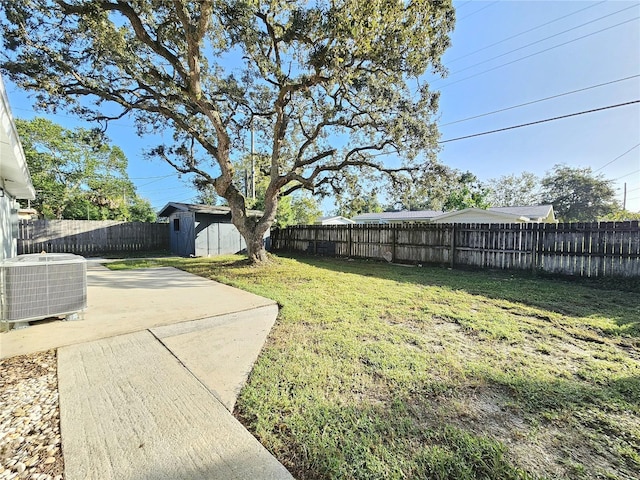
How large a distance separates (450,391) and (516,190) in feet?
130

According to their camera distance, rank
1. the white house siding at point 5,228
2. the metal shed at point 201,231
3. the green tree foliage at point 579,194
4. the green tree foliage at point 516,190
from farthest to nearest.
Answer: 1. the green tree foliage at point 516,190
2. the green tree foliage at point 579,194
3. the metal shed at point 201,231
4. the white house siding at point 5,228

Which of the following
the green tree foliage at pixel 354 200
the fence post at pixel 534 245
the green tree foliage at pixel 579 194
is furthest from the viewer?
the green tree foliage at pixel 579 194

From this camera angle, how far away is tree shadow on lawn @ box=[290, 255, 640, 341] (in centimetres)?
393

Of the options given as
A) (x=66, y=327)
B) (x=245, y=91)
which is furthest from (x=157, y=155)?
(x=66, y=327)

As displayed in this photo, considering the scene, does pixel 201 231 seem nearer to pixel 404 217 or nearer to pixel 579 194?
pixel 404 217

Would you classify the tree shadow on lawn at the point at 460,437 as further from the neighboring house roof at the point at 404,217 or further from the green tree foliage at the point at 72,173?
the green tree foliage at the point at 72,173

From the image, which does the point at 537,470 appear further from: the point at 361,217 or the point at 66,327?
the point at 361,217

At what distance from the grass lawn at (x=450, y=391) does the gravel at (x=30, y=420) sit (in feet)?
3.53

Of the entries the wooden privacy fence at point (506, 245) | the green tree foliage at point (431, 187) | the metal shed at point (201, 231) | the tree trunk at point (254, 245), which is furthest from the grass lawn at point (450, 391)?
the metal shed at point (201, 231)

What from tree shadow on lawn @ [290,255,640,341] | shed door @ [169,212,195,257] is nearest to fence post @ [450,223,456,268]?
tree shadow on lawn @ [290,255,640,341]

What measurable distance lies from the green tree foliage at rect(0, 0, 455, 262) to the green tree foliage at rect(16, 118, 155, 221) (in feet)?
36.1

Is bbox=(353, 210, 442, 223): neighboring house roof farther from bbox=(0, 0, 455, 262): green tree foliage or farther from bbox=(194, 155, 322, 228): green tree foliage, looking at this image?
bbox=(0, 0, 455, 262): green tree foliage

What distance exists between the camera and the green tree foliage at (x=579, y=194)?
85.2 ft

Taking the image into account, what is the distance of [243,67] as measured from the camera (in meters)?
A: 8.74
